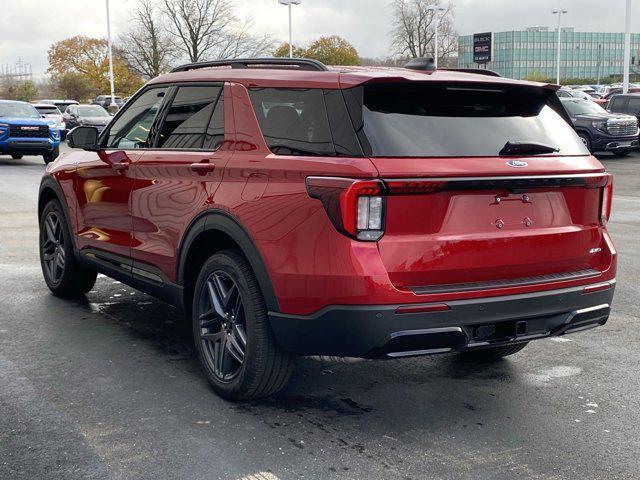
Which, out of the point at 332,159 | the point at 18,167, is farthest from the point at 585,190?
the point at 18,167

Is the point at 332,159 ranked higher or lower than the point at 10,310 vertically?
higher

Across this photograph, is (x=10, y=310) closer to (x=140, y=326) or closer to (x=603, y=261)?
(x=140, y=326)

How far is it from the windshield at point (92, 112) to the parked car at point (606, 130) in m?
21.9

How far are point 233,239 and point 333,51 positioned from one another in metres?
91.9

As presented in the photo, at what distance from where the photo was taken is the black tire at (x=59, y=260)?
21.6ft

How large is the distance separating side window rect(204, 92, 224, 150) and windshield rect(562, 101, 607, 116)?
22.6 meters

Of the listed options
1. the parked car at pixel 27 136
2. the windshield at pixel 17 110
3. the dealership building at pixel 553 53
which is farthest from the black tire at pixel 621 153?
the dealership building at pixel 553 53

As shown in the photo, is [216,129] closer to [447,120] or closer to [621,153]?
[447,120]

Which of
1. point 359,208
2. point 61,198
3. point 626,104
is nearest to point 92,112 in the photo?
point 626,104

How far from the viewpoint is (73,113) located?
39125mm

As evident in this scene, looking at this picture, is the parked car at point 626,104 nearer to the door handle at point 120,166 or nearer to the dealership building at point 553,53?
the door handle at point 120,166

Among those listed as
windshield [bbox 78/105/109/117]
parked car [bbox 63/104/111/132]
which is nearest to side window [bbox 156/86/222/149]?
parked car [bbox 63/104/111/132]

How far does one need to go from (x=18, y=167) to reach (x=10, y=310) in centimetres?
1788

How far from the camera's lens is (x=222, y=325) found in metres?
4.50
